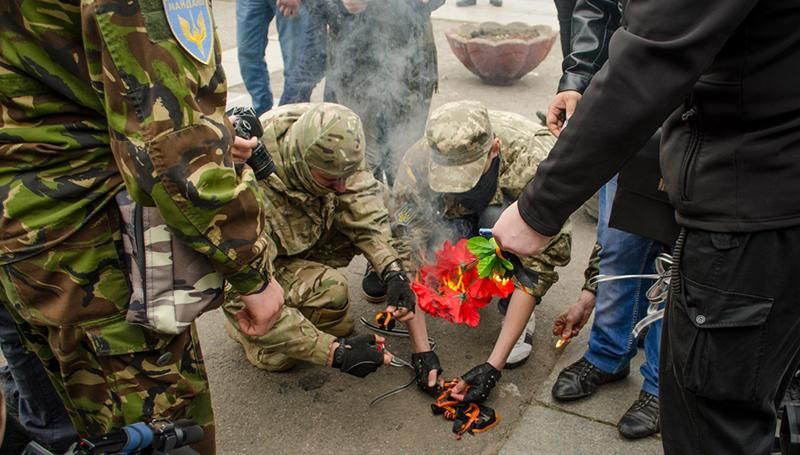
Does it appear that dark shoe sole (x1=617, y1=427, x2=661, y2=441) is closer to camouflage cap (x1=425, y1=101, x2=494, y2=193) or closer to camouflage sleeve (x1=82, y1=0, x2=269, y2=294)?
camouflage cap (x1=425, y1=101, x2=494, y2=193)

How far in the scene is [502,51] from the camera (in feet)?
23.8

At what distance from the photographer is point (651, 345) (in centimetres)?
268

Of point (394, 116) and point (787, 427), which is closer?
point (787, 427)

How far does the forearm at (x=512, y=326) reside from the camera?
2971 mm

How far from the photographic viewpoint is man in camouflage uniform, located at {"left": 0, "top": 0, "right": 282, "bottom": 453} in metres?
1.50

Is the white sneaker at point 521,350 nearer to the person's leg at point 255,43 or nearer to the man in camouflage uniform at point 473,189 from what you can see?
the man in camouflage uniform at point 473,189

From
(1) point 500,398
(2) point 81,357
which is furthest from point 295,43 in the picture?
(2) point 81,357

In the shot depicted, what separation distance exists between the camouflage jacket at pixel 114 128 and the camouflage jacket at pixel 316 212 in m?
1.41

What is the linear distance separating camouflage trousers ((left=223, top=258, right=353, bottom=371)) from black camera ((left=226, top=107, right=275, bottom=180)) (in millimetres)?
662

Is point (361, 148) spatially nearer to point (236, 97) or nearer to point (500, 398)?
point (500, 398)

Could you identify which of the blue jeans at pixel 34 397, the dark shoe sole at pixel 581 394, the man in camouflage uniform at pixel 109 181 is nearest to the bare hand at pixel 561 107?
the dark shoe sole at pixel 581 394

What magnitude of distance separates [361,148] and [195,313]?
53.1 inches

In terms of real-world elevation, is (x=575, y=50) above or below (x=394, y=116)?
above

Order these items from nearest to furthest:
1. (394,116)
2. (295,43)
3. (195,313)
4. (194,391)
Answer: (195,313) < (194,391) < (394,116) < (295,43)
